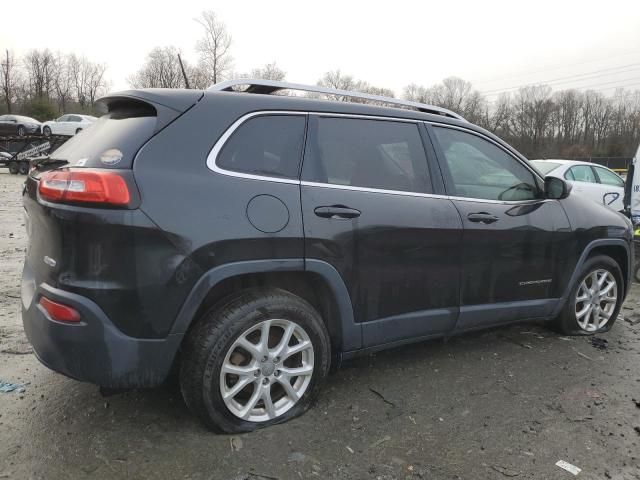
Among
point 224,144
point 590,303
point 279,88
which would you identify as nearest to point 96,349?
point 224,144

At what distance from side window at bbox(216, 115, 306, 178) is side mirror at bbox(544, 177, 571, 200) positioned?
6.85 ft

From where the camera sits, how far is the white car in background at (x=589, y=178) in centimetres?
1070

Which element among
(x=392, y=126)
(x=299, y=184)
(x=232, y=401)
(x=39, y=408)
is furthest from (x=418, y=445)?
(x=39, y=408)

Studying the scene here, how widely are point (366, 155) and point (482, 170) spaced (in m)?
1.00

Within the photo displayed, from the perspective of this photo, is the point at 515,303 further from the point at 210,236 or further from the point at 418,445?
the point at 210,236

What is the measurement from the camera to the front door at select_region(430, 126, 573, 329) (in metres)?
3.40

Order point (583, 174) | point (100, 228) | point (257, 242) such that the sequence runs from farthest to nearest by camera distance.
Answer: point (583, 174), point (257, 242), point (100, 228)

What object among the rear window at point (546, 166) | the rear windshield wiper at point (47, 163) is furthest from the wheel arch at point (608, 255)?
the rear window at point (546, 166)

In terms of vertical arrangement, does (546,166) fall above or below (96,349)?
above

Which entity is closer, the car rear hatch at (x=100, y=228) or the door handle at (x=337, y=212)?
the car rear hatch at (x=100, y=228)

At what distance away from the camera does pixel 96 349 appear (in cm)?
233

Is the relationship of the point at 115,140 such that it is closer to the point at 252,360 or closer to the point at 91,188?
the point at 91,188

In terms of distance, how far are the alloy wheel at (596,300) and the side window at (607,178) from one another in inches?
323

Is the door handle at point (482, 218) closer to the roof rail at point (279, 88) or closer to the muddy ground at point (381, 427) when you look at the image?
the roof rail at point (279, 88)
